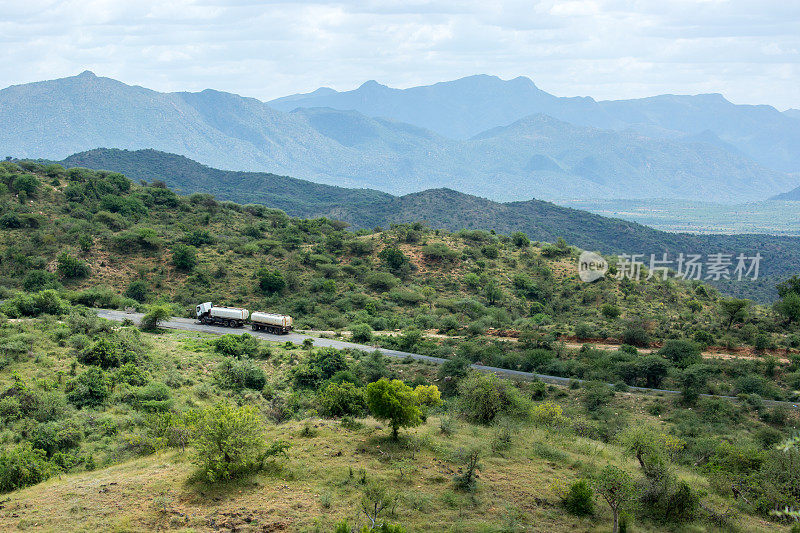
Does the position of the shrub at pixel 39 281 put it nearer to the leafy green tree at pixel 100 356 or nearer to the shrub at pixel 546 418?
the leafy green tree at pixel 100 356

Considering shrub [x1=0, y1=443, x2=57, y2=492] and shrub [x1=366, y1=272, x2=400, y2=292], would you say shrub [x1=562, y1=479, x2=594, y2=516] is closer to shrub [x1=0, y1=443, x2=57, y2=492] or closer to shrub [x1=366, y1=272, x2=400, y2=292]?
shrub [x1=0, y1=443, x2=57, y2=492]

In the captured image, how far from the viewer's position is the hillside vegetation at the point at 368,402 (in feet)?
55.8

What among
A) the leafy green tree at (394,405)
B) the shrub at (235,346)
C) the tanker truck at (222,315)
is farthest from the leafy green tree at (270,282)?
the leafy green tree at (394,405)

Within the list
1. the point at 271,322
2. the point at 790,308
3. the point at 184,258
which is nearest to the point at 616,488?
the point at 271,322

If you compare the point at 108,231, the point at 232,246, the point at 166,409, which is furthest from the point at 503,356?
the point at 108,231

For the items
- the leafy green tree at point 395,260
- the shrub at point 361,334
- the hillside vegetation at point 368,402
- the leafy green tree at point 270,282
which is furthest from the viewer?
the leafy green tree at point 395,260

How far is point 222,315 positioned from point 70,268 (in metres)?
24.8

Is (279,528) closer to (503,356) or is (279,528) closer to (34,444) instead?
(34,444)

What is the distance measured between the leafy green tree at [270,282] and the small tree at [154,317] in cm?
1966

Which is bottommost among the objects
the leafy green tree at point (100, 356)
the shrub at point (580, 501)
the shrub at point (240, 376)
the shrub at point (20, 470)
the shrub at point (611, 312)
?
the shrub at point (240, 376)

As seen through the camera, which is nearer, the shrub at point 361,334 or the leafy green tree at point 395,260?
the shrub at point 361,334

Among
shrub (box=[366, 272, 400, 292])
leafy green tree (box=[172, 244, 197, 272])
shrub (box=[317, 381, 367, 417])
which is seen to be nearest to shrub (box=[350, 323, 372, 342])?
shrub (box=[317, 381, 367, 417])

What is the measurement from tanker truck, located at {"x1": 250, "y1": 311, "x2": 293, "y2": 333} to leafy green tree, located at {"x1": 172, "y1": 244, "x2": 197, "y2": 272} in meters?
23.5

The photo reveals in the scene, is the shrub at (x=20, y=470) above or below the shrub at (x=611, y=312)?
below
